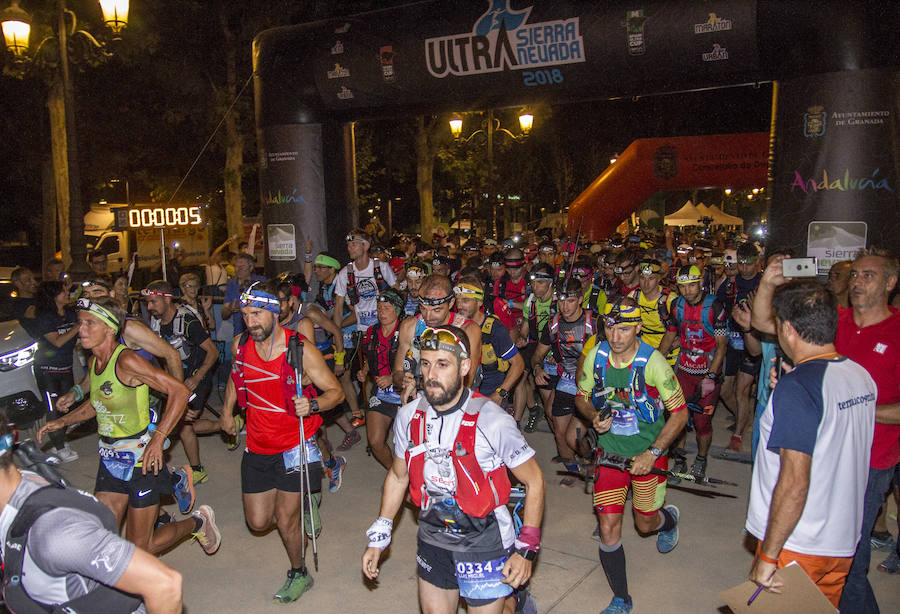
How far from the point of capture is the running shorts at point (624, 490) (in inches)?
188

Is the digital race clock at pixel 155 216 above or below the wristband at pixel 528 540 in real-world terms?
above

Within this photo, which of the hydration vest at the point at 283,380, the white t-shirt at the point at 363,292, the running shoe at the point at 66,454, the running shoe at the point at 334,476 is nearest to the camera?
the hydration vest at the point at 283,380

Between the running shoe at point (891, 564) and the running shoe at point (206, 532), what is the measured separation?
4829 millimetres

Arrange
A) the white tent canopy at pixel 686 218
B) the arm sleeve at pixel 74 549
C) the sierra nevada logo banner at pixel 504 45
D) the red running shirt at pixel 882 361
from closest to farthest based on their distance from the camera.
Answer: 1. the arm sleeve at pixel 74 549
2. the red running shirt at pixel 882 361
3. the sierra nevada logo banner at pixel 504 45
4. the white tent canopy at pixel 686 218

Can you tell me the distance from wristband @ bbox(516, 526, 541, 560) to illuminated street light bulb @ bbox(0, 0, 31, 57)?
10822mm

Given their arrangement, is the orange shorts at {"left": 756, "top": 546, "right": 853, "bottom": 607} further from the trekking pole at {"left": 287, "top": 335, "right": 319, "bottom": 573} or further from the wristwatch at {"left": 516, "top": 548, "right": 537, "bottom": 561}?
the trekking pole at {"left": 287, "top": 335, "right": 319, "bottom": 573}

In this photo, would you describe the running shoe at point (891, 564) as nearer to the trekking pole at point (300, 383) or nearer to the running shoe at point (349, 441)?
the trekking pole at point (300, 383)

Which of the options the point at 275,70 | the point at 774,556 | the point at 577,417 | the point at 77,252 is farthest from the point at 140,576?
the point at 275,70

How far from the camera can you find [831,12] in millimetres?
8633

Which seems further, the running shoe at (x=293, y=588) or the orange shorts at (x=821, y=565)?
the running shoe at (x=293, y=588)

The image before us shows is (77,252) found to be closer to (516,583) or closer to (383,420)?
(383,420)

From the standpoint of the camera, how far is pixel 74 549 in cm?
241

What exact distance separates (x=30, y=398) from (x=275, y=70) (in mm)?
7105

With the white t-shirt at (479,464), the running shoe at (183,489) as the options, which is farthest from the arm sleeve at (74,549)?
the running shoe at (183,489)
